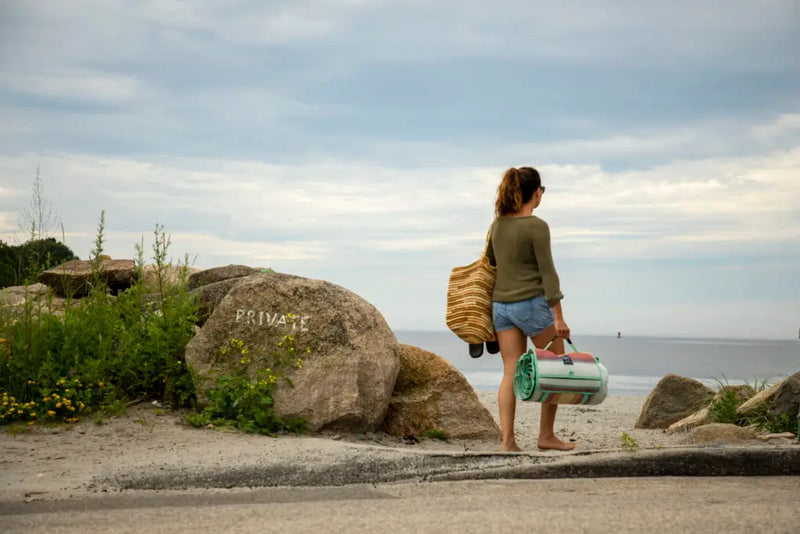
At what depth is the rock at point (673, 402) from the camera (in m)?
10.5

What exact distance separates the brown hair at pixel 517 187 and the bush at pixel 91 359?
3.54 metres

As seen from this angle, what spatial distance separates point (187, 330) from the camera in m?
8.33

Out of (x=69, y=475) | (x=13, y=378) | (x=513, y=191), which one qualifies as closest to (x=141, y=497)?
(x=69, y=475)

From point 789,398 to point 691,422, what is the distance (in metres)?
1.57

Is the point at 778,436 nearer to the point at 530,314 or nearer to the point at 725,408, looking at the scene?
the point at 725,408

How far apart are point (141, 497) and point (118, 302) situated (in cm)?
404

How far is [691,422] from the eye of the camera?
9680 mm

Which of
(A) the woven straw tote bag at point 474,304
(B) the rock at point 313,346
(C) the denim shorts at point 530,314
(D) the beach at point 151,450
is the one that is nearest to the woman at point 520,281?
(C) the denim shorts at point 530,314

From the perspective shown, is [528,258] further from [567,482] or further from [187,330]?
[187,330]

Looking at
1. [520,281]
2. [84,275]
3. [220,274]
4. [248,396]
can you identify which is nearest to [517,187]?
[520,281]

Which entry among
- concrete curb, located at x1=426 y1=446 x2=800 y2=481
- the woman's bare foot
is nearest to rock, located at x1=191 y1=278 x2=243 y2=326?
the woman's bare foot

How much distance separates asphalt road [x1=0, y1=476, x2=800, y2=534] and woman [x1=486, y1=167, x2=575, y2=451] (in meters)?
1.34

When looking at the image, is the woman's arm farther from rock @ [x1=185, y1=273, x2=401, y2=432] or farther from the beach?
rock @ [x1=185, y1=273, x2=401, y2=432]

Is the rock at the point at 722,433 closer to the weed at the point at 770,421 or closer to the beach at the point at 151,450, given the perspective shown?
the weed at the point at 770,421
